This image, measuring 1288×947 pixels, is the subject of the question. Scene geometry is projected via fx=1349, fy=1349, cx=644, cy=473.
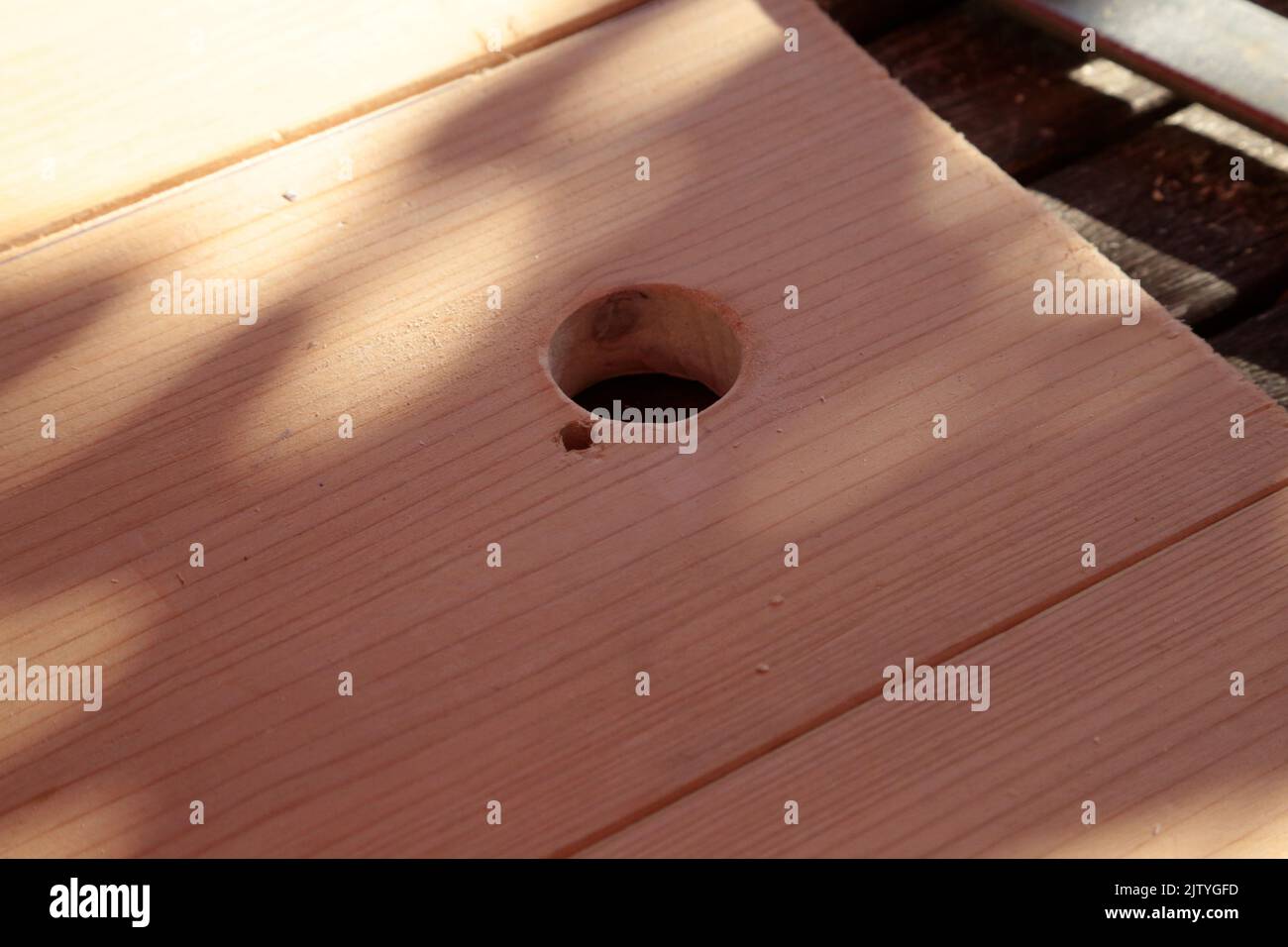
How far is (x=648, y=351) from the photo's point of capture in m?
1.30

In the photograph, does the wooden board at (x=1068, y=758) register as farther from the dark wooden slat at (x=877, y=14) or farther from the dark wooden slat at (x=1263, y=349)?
the dark wooden slat at (x=877, y=14)

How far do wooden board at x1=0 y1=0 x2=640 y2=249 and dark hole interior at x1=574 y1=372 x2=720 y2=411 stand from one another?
35cm

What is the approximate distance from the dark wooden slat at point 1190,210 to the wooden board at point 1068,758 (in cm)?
49

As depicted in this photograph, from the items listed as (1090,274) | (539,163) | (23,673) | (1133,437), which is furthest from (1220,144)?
(23,673)

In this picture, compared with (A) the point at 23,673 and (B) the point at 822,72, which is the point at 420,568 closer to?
(A) the point at 23,673

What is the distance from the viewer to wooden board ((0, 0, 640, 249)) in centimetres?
138

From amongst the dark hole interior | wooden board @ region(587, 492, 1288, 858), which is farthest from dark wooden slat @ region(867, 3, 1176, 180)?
wooden board @ region(587, 492, 1288, 858)

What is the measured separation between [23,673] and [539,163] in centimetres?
67

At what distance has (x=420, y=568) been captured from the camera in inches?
42.5

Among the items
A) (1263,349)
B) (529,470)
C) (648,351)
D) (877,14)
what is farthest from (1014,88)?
(529,470)

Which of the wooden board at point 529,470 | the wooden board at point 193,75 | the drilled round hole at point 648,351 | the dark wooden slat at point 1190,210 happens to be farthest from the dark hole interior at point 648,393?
the dark wooden slat at point 1190,210

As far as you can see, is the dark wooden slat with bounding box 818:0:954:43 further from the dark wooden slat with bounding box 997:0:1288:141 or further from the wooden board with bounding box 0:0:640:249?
the wooden board with bounding box 0:0:640:249
